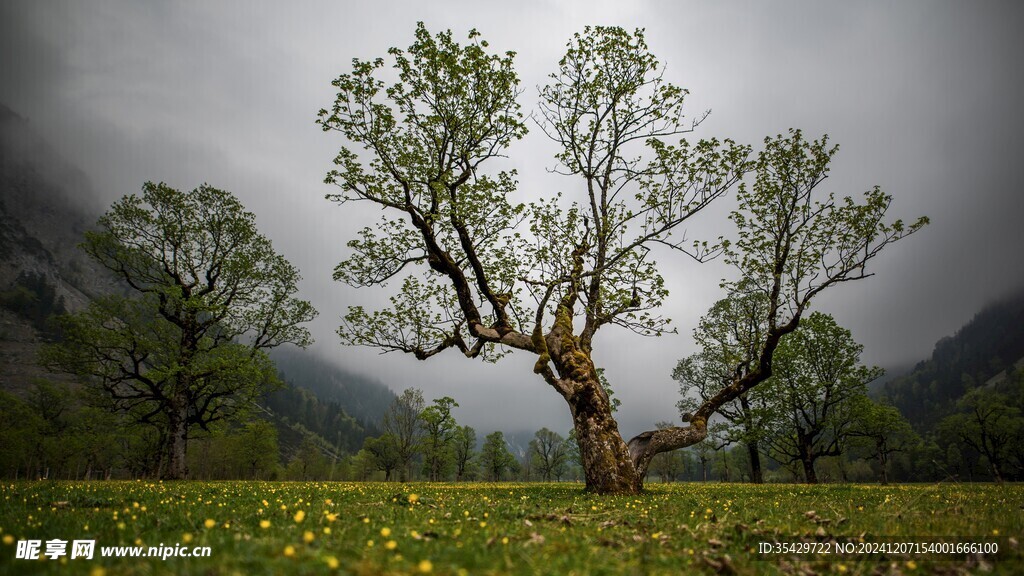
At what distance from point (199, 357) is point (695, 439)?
32.3 m

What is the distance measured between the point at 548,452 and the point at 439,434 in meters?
51.5

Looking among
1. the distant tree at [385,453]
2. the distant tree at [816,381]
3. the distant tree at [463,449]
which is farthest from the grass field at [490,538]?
the distant tree at [385,453]

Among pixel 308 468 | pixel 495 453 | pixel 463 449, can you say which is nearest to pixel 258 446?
pixel 308 468

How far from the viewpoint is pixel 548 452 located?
11212 centimetres

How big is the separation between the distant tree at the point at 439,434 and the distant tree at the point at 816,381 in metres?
39.9

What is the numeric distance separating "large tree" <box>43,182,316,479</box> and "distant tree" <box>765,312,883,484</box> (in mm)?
43221

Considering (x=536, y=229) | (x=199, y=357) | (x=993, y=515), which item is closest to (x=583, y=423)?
(x=536, y=229)

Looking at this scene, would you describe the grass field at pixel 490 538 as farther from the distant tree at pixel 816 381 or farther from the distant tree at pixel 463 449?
the distant tree at pixel 463 449

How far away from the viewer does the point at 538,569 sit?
3705 millimetres

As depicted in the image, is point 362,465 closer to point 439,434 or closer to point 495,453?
point 495,453

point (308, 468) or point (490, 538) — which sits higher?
point (490, 538)

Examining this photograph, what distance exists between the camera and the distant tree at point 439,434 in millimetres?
60875

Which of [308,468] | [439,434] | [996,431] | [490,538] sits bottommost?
[308,468]

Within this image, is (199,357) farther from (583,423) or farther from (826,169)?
(826,169)
